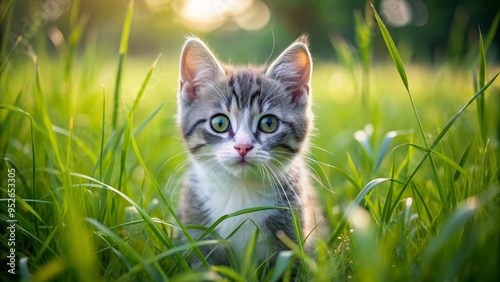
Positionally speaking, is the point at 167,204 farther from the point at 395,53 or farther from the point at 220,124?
the point at 395,53

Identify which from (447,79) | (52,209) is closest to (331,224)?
(52,209)

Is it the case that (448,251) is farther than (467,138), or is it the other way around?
(467,138)

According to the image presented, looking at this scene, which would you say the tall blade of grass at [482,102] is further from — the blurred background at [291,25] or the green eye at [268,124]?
the blurred background at [291,25]

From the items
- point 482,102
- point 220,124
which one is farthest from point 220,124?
point 482,102

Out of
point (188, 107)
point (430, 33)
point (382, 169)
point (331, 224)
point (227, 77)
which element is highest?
point (430, 33)

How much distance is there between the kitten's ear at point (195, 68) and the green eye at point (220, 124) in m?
0.21

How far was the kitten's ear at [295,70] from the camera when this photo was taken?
67.2 inches

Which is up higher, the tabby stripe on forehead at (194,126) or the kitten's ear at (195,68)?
the kitten's ear at (195,68)

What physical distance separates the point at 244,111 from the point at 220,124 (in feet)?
0.37

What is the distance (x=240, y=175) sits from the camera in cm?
156

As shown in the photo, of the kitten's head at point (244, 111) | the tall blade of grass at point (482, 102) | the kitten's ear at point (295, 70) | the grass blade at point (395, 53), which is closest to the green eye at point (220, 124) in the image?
the kitten's head at point (244, 111)

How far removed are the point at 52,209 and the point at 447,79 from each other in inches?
154

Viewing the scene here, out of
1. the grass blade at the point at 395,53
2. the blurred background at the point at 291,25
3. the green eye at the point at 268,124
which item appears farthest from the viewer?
the blurred background at the point at 291,25

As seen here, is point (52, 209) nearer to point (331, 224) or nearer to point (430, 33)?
point (331, 224)
